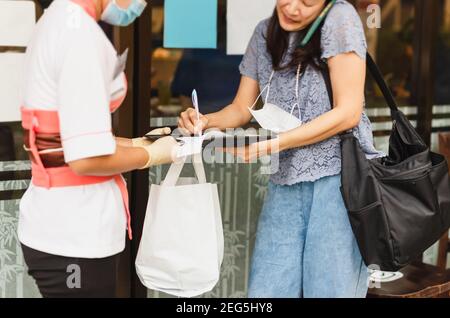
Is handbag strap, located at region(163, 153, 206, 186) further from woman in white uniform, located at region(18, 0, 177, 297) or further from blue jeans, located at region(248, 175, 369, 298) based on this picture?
blue jeans, located at region(248, 175, 369, 298)

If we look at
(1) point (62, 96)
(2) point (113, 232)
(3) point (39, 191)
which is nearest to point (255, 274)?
(2) point (113, 232)

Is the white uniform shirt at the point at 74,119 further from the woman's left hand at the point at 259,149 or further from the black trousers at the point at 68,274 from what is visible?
the woman's left hand at the point at 259,149

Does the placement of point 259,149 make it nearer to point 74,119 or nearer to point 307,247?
point 307,247

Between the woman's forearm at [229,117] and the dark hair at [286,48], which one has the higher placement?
the dark hair at [286,48]

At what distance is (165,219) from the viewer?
2.49 m

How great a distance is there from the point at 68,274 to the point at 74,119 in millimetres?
485

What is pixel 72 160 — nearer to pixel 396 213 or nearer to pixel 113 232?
pixel 113 232

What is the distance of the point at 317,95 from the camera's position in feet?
8.49

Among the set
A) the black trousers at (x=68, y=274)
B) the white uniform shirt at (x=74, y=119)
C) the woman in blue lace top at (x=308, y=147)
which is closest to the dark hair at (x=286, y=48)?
the woman in blue lace top at (x=308, y=147)

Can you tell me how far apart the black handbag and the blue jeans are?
2.5 inches

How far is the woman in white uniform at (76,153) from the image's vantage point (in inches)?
81.1

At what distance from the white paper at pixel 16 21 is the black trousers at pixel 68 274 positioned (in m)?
1.03

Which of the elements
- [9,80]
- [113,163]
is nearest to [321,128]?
[113,163]

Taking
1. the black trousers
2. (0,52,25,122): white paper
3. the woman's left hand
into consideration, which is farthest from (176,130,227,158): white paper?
(0,52,25,122): white paper
